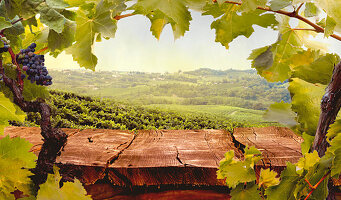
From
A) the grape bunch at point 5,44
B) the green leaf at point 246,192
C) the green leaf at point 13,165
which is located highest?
the grape bunch at point 5,44

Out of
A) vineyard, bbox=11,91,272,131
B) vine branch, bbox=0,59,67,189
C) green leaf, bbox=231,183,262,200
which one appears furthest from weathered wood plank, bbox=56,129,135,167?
vineyard, bbox=11,91,272,131

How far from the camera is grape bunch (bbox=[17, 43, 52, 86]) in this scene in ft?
1.30

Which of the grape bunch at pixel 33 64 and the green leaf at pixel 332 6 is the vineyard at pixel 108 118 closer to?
the grape bunch at pixel 33 64

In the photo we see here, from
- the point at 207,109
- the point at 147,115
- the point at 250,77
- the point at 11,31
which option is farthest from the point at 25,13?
the point at 250,77

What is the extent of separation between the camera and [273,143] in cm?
92

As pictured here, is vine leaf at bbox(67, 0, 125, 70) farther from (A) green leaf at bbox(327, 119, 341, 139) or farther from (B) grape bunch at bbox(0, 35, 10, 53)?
(A) green leaf at bbox(327, 119, 341, 139)

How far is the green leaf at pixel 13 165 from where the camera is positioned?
32 cm

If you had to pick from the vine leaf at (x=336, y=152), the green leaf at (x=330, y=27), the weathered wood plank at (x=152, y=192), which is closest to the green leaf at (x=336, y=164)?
the vine leaf at (x=336, y=152)

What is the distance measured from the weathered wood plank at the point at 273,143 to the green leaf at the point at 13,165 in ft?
1.77

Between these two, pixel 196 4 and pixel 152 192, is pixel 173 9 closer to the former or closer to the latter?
pixel 196 4

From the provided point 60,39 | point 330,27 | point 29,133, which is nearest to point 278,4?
point 330,27

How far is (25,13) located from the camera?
0.98 ft

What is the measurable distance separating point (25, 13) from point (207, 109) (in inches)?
204

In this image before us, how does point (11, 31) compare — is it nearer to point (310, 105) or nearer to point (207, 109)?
point (310, 105)
